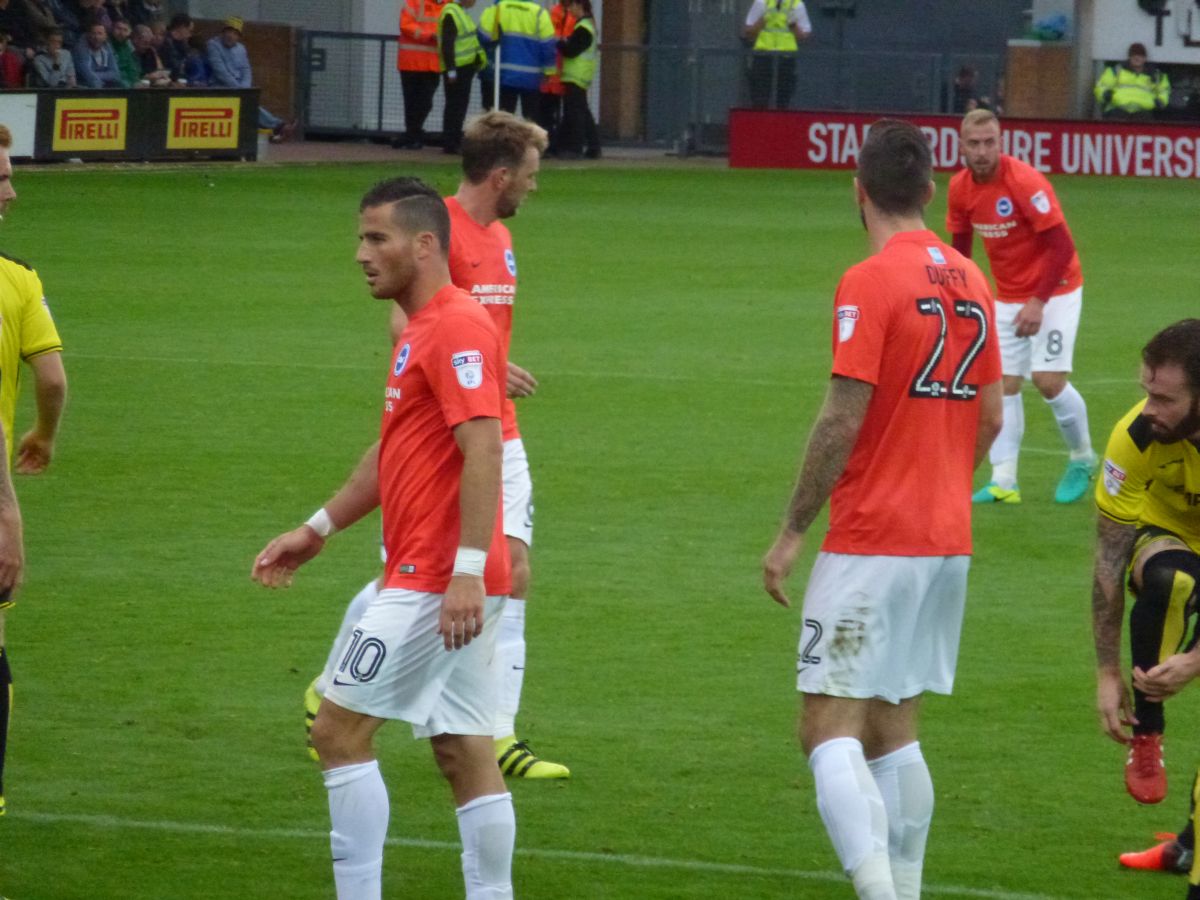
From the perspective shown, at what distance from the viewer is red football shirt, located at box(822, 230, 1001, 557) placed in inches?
210

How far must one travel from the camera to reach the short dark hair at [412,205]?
209 inches

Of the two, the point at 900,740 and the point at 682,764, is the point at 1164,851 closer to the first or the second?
the point at 900,740

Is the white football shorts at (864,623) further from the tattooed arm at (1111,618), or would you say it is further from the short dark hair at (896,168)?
the short dark hair at (896,168)

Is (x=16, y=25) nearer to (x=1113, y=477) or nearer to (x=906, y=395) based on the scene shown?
(x=906, y=395)

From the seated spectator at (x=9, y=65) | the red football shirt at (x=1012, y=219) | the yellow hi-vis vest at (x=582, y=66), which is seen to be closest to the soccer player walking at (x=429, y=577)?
the red football shirt at (x=1012, y=219)

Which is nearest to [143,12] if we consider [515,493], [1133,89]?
[1133,89]

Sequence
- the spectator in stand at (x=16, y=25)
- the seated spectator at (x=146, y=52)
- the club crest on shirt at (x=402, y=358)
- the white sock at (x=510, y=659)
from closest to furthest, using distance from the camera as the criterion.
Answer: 1. the club crest on shirt at (x=402, y=358)
2. the white sock at (x=510, y=659)
3. the spectator in stand at (x=16, y=25)
4. the seated spectator at (x=146, y=52)

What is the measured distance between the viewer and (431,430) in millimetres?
5234

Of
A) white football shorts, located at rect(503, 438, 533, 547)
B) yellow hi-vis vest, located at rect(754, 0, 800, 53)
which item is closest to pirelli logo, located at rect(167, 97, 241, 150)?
yellow hi-vis vest, located at rect(754, 0, 800, 53)

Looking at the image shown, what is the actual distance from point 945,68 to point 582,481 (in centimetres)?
2338

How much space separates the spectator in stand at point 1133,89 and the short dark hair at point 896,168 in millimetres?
29751

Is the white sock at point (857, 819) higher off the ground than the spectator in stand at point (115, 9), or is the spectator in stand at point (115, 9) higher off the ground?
the spectator in stand at point (115, 9)

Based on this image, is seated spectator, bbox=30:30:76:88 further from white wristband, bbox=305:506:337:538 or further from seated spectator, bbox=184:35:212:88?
white wristband, bbox=305:506:337:538

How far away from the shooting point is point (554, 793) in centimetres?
688
